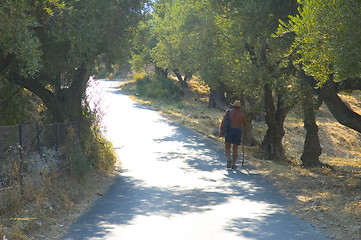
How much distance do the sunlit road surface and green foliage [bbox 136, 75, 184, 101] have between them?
28.8 meters

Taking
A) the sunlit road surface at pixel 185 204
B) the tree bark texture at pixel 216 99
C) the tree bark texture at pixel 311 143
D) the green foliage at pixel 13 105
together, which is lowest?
the sunlit road surface at pixel 185 204

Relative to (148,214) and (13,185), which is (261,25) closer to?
(148,214)

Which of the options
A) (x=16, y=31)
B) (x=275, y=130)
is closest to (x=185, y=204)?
(x=16, y=31)

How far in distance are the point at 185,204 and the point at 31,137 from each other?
12.7 feet

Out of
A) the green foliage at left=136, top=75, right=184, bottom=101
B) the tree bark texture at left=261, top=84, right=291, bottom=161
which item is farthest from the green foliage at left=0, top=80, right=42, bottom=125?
the green foliage at left=136, top=75, right=184, bottom=101

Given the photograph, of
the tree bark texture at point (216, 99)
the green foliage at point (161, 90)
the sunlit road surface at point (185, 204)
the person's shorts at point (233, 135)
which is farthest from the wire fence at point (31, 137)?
the green foliage at point (161, 90)

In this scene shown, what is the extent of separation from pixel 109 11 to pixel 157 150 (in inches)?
291

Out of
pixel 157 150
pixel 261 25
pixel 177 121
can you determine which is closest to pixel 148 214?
pixel 261 25

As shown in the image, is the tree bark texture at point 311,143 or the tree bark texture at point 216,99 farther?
the tree bark texture at point 216,99

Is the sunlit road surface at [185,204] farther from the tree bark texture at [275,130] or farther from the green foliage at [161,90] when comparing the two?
the green foliage at [161,90]

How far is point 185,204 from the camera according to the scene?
10.6 meters

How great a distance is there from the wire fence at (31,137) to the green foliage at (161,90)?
112ft

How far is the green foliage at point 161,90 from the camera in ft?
158

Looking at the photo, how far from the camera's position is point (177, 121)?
30.3 metres
